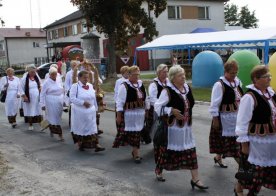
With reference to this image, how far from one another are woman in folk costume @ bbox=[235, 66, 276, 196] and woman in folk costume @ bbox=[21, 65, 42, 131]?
27.8 ft

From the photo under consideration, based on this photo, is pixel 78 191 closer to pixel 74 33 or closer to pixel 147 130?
pixel 147 130

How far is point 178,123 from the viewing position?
20.2 feet

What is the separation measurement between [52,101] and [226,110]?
5.28m

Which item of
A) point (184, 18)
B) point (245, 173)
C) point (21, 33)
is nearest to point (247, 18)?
point (21, 33)

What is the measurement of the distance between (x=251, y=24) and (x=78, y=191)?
95621 mm

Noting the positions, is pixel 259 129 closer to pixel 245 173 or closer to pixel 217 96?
pixel 245 173

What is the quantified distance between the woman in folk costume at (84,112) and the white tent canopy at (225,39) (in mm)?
13483

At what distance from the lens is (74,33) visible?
56.0 meters

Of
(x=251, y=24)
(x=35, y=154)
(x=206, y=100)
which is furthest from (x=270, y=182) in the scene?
(x=251, y=24)

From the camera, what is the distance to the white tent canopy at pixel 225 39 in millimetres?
21234

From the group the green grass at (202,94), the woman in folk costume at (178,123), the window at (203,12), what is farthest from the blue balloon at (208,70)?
the window at (203,12)

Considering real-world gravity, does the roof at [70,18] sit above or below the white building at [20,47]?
above

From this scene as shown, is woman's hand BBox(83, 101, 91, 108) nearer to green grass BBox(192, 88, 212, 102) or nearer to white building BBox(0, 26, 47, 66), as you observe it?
green grass BBox(192, 88, 212, 102)

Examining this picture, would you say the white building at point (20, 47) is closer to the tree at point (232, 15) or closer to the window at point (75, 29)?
the window at point (75, 29)
